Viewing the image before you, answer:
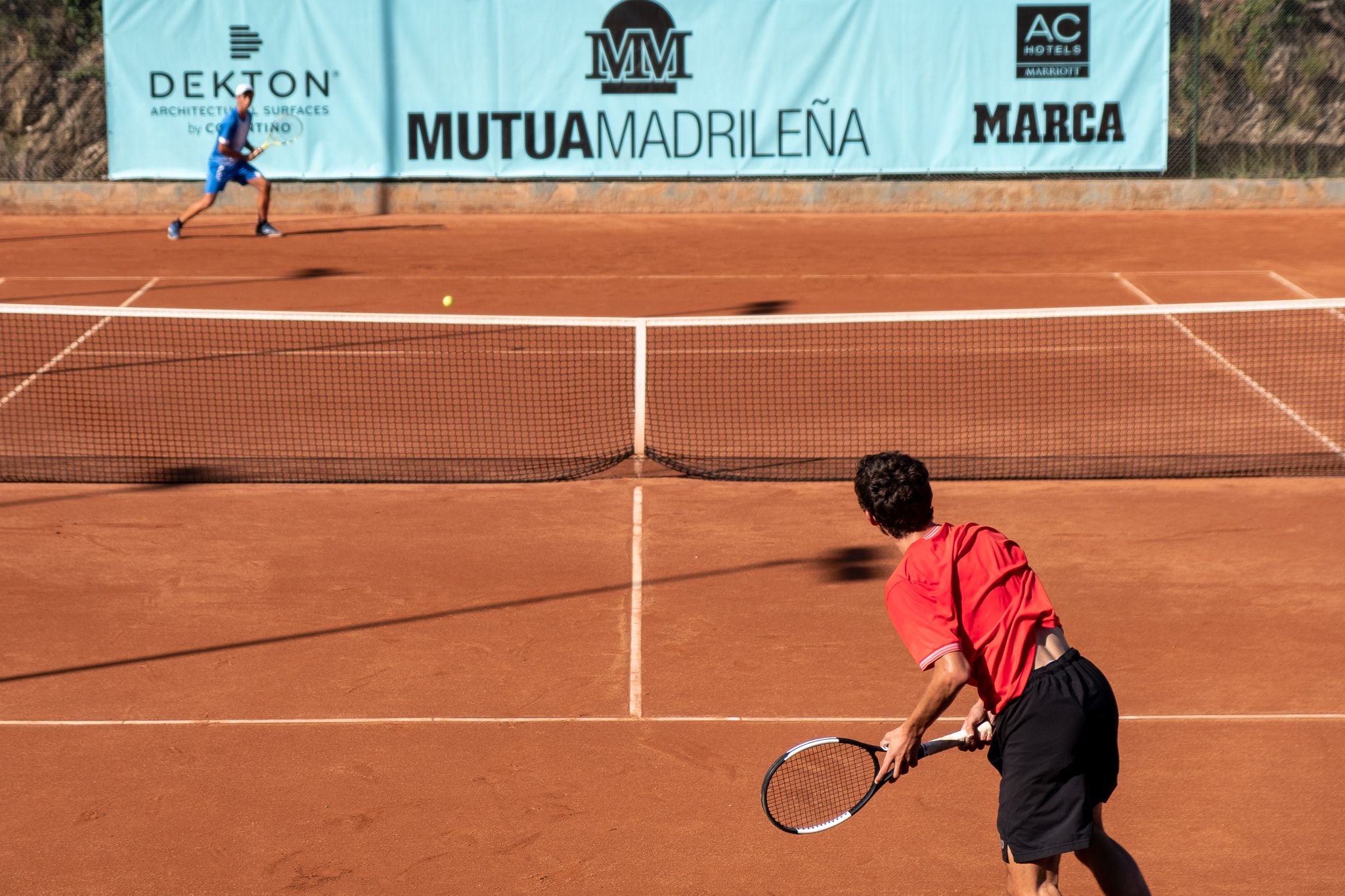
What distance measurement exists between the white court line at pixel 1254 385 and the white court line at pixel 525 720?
4.72 meters

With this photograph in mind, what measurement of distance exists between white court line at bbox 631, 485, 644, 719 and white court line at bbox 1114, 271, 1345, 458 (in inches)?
162

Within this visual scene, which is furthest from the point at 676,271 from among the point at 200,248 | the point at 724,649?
the point at 724,649

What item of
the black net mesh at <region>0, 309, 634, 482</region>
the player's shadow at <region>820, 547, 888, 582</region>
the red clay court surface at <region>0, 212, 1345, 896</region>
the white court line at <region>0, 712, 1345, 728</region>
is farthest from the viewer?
the black net mesh at <region>0, 309, 634, 482</region>

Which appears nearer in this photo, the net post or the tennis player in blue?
the net post

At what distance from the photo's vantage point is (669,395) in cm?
1259

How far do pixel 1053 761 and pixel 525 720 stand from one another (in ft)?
9.29

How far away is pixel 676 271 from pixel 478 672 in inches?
442

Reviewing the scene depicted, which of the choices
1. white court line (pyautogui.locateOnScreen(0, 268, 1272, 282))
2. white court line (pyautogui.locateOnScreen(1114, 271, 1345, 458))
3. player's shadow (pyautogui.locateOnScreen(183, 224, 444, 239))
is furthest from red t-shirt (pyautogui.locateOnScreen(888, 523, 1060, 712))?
player's shadow (pyautogui.locateOnScreen(183, 224, 444, 239))

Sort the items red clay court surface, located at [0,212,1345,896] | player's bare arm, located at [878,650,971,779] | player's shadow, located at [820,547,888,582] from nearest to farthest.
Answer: player's bare arm, located at [878,650,971,779] < red clay court surface, located at [0,212,1345,896] < player's shadow, located at [820,547,888,582]

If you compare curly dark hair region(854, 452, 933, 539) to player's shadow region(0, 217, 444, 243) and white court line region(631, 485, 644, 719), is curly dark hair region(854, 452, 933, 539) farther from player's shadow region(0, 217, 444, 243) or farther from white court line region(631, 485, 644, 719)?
player's shadow region(0, 217, 444, 243)

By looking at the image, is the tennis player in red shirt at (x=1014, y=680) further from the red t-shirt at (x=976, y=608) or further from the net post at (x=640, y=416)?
the net post at (x=640, y=416)

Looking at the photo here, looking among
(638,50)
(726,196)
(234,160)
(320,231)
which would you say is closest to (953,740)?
(234,160)

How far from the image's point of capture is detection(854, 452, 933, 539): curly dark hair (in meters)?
4.25

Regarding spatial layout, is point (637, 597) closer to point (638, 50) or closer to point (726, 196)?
point (726, 196)
